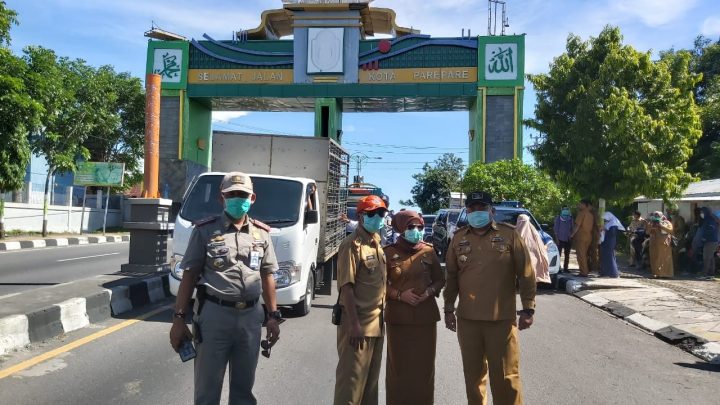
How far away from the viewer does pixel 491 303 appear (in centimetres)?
405

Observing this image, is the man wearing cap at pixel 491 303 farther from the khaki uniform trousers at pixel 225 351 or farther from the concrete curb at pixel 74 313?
the concrete curb at pixel 74 313

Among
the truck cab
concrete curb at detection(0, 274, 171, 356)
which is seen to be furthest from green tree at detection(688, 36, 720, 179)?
concrete curb at detection(0, 274, 171, 356)

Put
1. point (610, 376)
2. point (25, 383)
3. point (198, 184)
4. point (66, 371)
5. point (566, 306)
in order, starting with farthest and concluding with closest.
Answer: point (566, 306)
point (198, 184)
point (610, 376)
point (66, 371)
point (25, 383)

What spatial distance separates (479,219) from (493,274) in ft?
1.33

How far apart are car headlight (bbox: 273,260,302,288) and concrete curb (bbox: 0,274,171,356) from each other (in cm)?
236

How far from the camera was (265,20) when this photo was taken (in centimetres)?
3164

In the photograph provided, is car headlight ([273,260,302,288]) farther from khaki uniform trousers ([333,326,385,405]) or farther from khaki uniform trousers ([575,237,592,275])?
khaki uniform trousers ([575,237,592,275])

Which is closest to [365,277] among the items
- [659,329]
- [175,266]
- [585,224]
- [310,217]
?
[175,266]

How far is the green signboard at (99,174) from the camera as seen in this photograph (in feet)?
97.3

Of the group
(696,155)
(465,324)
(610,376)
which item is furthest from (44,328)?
(696,155)

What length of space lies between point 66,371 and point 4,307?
2.06 metres

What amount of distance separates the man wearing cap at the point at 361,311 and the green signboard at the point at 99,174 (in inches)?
1115

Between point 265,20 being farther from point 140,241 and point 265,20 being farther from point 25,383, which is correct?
point 25,383

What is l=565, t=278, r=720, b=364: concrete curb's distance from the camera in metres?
6.71
